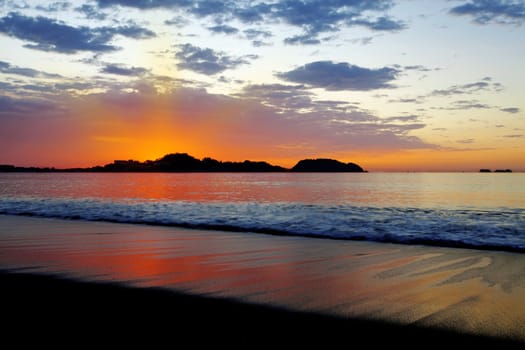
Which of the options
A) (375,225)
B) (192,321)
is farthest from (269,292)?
(375,225)

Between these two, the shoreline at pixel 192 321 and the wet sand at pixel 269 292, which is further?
the wet sand at pixel 269 292

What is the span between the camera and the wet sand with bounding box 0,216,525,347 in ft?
14.8

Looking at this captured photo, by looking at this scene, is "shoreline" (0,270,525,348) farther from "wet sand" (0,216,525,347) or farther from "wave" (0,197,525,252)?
"wave" (0,197,525,252)

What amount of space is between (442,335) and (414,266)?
4544mm

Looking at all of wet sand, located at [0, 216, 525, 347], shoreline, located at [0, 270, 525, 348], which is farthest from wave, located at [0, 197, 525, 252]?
shoreline, located at [0, 270, 525, 348]

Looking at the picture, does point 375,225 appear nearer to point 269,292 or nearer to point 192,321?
point 269,292

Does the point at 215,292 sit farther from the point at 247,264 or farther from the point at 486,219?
the point at 486,219

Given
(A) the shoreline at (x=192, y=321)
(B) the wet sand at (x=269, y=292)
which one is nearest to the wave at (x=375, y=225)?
(B) the wet sand at (x=269, y=292)

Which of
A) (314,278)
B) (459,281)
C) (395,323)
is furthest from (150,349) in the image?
(459,281)

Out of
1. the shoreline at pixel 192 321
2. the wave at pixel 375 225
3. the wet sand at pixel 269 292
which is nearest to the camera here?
the shoreline at pixel 192 321

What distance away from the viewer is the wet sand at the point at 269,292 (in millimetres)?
4508

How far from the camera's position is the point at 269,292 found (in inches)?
245

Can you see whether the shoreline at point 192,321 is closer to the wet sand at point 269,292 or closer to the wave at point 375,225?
the wet sand at point 269,292

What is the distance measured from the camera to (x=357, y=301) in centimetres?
575
